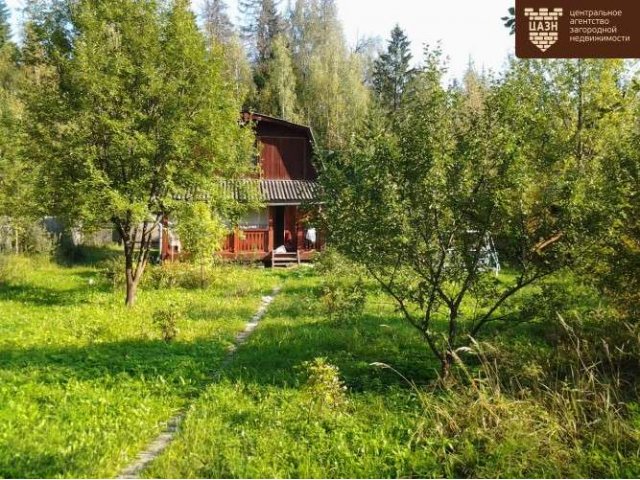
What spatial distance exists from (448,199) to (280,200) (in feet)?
57.6

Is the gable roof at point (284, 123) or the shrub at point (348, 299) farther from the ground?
the gable roof at point (284, 123)

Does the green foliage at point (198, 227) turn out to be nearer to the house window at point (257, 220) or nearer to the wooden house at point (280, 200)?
the wooden house at point (280, 200)

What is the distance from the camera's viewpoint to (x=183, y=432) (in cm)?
561

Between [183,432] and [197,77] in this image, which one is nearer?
[183,432]

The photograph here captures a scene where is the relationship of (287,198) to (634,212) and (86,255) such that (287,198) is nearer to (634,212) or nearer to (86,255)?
(86,255)

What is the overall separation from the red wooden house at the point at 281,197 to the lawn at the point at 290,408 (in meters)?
13.1

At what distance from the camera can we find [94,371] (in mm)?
7641

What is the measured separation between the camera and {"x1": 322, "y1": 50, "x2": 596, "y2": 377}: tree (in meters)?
6.06

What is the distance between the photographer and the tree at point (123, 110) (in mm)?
12219

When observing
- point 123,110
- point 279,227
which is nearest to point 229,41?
point 279,227

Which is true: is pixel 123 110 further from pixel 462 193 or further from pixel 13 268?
pixel 462 193

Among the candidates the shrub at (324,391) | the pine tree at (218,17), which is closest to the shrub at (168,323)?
the shrub at (324,391)

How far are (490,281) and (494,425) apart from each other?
1947 mm

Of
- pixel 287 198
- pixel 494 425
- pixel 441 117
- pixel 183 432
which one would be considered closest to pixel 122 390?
pixel 183 432
